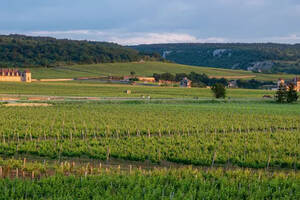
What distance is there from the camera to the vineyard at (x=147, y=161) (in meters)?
12.8

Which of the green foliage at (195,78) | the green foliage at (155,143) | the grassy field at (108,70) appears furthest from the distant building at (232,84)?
the green foliage at (155,143)

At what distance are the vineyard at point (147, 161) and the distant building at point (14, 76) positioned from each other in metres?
81.2

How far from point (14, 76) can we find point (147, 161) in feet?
338

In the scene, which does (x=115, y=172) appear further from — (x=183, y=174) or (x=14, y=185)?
(x=14, y=185)

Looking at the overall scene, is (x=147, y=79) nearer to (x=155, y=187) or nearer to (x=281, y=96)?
(x=281, y=96)

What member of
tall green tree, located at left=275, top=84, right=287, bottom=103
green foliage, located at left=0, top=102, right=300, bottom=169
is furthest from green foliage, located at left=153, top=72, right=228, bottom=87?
green foliage, located at left=0, top=102, right=300, bottom=169

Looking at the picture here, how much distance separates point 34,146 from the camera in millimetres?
20844

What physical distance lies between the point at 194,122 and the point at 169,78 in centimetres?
10100

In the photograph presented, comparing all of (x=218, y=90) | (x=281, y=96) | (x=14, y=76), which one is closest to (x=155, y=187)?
(x=281, y=96)

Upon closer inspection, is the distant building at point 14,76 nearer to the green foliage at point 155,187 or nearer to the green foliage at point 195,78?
the green foliage at point 195,78

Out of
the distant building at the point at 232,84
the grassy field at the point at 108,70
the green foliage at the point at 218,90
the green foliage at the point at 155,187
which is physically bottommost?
the distant building at the point at 232,84

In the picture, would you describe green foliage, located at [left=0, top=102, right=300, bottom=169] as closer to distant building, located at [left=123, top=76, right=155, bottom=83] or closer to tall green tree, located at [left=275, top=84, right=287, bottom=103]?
tall green tree, located at [left=275, top=84, right=287, bottom=103]

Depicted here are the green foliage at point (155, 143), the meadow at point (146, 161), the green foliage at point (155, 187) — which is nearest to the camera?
the green foliage at point (155, 187)

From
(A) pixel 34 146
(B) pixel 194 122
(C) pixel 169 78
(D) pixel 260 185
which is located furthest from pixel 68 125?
(C) pixel 169 78
